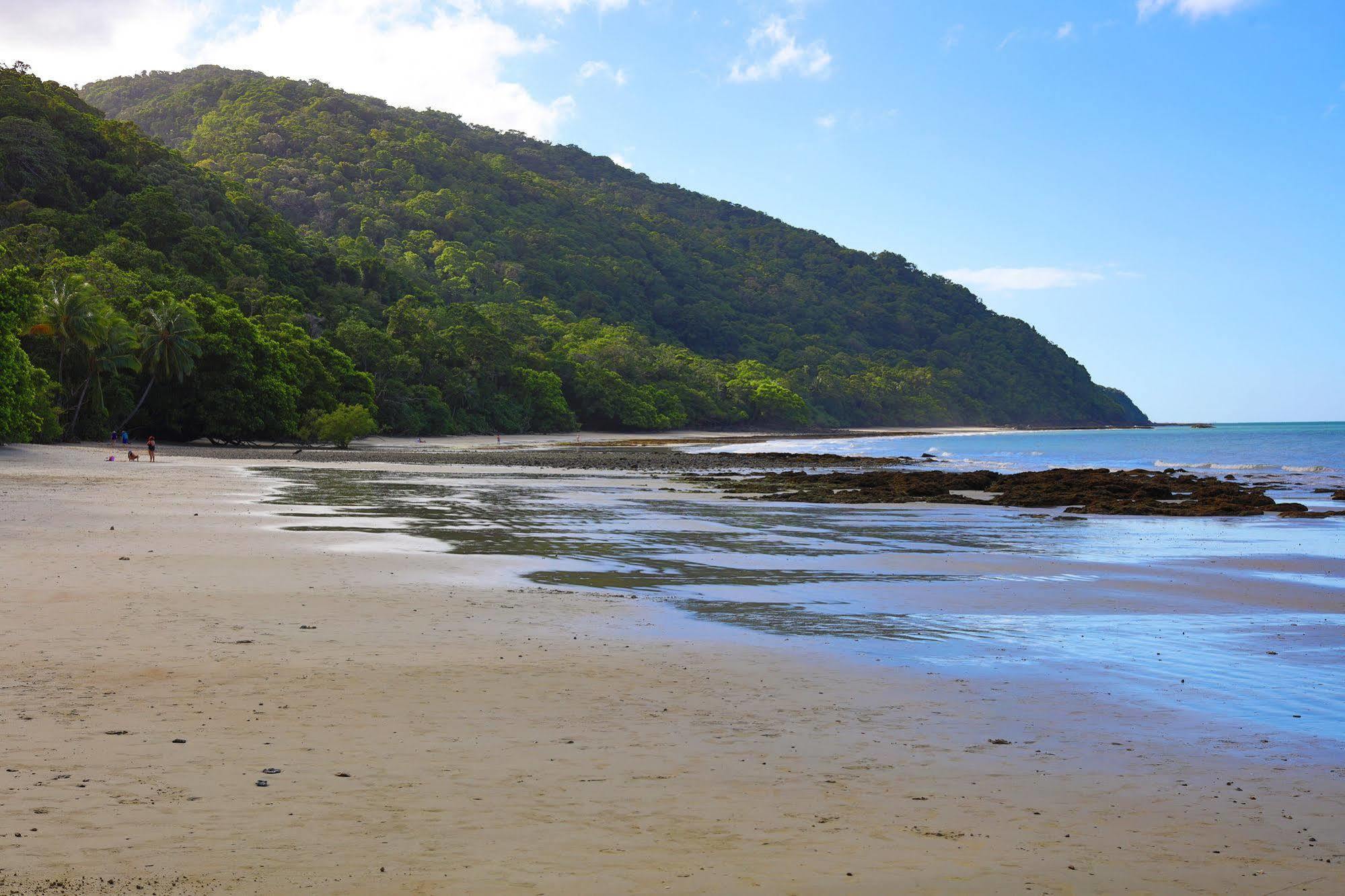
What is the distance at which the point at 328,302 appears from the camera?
96625mm

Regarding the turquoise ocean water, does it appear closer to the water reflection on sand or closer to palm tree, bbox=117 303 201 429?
the water reflection on sand

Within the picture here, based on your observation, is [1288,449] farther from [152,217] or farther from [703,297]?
[703,297]

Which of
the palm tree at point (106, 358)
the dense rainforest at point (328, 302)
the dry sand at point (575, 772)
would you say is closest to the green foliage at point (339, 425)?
the dense rainforest at point (328, 302)

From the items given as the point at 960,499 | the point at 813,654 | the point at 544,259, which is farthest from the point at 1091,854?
the point at 544,259

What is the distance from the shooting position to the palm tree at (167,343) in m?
55.7

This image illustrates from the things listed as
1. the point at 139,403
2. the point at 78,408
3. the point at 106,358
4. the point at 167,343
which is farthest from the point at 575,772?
the point at 139,403

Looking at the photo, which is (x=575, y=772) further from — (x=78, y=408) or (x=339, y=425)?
(x=339, y=425)

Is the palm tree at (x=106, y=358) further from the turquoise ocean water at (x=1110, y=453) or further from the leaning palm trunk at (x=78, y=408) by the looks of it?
the turquoise ocean water at (x=1110, y=453)

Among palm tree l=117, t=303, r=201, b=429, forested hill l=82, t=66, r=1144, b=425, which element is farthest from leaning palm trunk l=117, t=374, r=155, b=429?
forested hill l=82, t=66, r=1144, b=425

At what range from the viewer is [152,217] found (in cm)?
8444

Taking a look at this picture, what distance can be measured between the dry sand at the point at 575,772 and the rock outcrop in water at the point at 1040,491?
874 inches

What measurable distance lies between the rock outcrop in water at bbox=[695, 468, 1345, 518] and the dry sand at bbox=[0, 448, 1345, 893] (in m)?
22.2

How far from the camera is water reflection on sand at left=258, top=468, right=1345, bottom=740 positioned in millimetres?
9031

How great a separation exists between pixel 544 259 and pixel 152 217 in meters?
91.8
